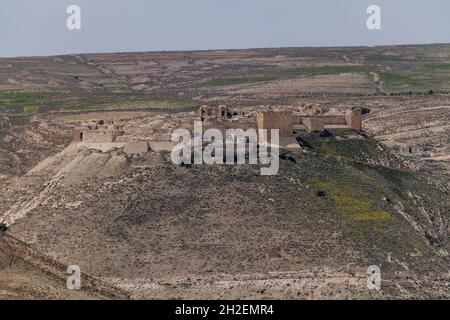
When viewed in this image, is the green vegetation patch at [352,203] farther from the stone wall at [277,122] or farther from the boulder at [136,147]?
the boulder at [136,147]

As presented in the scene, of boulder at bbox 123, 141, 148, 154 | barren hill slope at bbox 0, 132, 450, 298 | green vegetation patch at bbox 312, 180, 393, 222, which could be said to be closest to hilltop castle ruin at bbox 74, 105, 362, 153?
boulder at bbox 123, 141, 148, 154

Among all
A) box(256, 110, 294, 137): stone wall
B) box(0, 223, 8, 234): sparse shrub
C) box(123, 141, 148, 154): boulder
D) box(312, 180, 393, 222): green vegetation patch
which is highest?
box(256, 110, 294, 137): stone wall

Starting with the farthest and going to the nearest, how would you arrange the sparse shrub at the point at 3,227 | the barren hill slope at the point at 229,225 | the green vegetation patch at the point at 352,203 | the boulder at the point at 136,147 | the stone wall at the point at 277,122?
the stone wall at the point at 277,122
the boulder at the point at 136,147
the green vegetation patch at the point at 352,203
the sparse shrub at the point at 3,227
the barren hill slope at the point at 229,225

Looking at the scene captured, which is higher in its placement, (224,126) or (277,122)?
(277,122)

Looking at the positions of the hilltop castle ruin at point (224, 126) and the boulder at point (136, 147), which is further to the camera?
the hilltop castle ruin at point (224, 126)

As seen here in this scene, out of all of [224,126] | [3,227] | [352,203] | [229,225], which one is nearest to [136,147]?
[224,126]

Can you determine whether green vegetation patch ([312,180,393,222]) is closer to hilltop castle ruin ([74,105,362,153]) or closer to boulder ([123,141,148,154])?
hilltop castle ruin ([74,105,362,153])

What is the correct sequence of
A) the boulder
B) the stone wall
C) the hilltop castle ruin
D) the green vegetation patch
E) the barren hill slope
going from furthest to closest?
the stone wall, the hilltop castle ruin, the boulder, the green vegetation patch, the barren hill slope

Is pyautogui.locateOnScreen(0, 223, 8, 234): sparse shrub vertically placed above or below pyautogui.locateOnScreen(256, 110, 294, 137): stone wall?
below

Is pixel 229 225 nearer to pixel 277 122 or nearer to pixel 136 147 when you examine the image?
pixel 136 147

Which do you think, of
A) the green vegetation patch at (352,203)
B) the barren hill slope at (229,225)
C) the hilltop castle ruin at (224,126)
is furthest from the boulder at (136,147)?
the green vegetation patch at (352,203)

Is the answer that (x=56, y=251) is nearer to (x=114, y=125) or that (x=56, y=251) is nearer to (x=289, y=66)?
(x=114, y=125)
